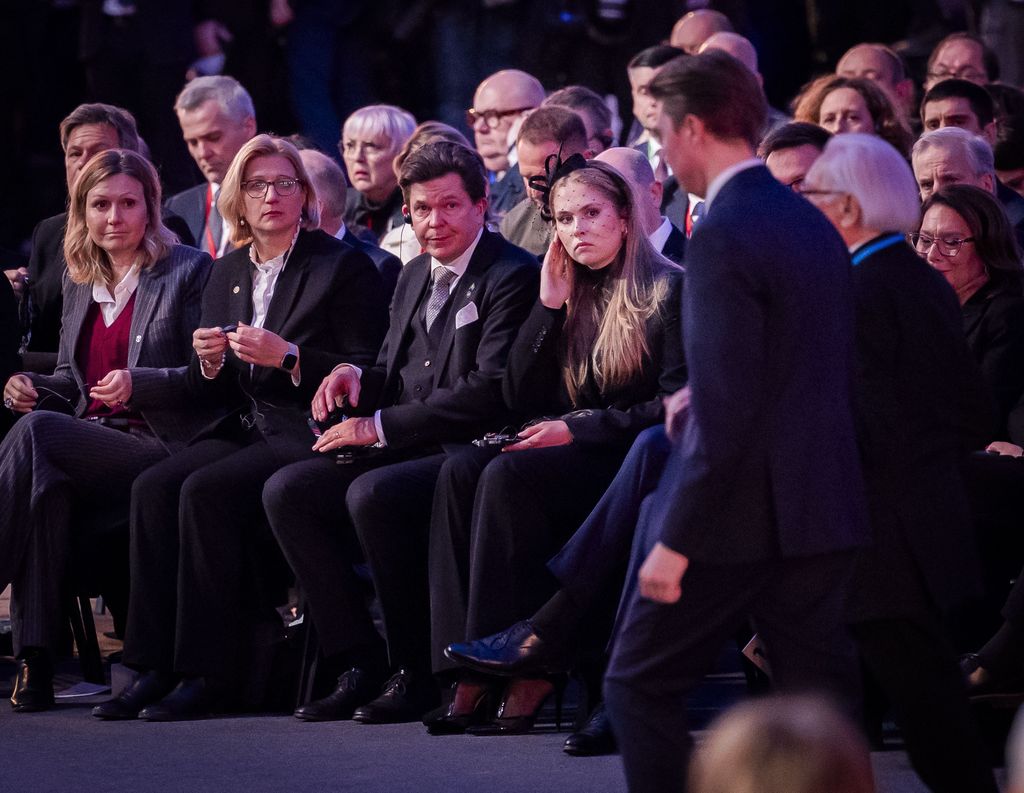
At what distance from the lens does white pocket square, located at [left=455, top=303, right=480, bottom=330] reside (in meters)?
5.94

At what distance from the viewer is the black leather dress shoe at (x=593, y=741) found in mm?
5145

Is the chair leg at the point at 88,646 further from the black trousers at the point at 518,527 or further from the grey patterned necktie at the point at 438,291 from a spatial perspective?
the grey patterned necktie at the point at 438,291

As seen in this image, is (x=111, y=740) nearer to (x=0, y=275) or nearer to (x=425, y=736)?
(x=425, y=736)

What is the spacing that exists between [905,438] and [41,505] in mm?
3143

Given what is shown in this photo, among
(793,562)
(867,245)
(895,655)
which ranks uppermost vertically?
(867,245)

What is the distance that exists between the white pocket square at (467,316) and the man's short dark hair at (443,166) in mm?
362

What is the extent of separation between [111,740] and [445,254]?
1.78m

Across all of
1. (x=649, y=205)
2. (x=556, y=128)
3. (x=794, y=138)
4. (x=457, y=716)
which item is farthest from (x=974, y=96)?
(x=457, y=716)

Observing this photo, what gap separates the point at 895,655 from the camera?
3.97 metres

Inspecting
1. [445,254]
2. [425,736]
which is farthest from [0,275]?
[425,736]

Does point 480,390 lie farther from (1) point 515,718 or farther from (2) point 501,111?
(2) point 501,111

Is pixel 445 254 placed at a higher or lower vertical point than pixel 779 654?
higher

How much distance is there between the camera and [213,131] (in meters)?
8.06

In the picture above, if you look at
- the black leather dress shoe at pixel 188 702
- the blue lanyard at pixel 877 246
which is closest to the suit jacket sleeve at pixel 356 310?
the black leather dress shoe at pixel 188 702
